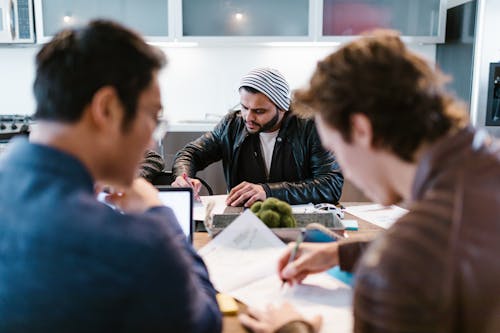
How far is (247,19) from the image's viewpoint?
11.5 ft

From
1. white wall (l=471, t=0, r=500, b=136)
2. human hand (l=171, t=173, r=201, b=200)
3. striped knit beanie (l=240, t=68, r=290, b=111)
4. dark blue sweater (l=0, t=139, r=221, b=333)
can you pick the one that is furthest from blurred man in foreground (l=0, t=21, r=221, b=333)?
white wall (l=471, t=0, r=500, b=136)

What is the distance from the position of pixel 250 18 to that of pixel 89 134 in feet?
9.77

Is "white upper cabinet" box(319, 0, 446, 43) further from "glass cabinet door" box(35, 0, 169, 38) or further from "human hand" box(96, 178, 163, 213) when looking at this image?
"human hand" box(96, 178, 163, 213)

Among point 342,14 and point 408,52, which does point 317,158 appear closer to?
point 408,52

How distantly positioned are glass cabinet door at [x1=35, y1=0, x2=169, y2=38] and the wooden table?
89.4 inches

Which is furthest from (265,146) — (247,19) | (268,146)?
(247,19)

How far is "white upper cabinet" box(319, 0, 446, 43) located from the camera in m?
3.48

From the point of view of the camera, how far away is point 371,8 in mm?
3518

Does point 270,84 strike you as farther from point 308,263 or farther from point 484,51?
point 484,51

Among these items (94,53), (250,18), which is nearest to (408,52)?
(94,53)

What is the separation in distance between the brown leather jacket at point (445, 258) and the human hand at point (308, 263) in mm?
399

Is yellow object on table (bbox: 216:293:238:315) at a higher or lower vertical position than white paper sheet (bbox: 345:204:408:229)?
higher

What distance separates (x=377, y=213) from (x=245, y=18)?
221 cm

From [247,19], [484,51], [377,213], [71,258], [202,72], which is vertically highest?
[247,19]
